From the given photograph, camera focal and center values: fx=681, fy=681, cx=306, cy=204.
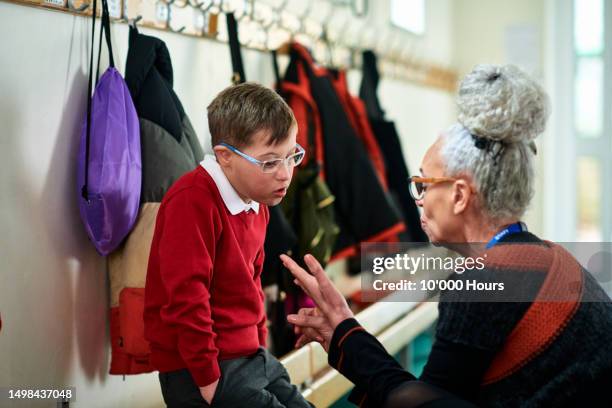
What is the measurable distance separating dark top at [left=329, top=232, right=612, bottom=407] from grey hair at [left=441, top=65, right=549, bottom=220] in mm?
228

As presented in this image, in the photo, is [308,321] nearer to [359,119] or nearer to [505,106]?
[505,106]

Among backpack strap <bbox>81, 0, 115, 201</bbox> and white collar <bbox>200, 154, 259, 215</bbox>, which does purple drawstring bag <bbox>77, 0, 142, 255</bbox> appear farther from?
white collar <bbox>200, 154, 259, 215</bbox>

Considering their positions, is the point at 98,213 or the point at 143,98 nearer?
the point at 98,213

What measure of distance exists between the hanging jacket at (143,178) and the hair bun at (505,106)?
759mm

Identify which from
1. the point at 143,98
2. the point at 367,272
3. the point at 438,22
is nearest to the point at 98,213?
the point at 143,98

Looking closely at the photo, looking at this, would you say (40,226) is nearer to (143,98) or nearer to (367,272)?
(143,98)

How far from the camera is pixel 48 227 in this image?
1607 millimetres

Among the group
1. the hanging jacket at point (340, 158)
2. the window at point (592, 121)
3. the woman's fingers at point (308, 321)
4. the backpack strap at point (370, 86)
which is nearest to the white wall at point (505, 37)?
the window at point (592, 121)

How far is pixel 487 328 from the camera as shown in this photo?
1.16 m

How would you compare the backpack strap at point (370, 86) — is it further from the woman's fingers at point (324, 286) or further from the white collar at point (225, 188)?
the woman's fingers at point (324, 286)

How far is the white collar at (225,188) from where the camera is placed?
4.72ft

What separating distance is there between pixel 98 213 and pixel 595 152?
3765 mm

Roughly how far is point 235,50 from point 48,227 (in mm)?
820

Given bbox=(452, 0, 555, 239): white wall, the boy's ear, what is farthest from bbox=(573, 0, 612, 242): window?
the boy's ear
